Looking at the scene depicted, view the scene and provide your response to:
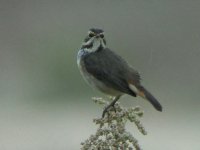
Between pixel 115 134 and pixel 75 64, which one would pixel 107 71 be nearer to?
pixel 115 134

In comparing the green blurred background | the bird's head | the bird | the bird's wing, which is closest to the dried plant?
the bird

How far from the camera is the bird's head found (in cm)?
651

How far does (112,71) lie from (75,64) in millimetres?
9582

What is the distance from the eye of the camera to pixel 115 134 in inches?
191

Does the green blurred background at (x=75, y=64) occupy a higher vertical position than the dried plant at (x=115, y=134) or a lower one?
higher

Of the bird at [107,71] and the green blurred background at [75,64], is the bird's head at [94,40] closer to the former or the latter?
the bird at [107,71]

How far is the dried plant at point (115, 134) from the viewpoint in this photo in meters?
4.77

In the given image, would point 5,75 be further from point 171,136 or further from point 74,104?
point 171,136

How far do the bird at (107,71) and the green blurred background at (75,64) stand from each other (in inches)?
241

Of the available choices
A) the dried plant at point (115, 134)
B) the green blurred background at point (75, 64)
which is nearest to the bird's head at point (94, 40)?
the dried plant at point (115, 134)

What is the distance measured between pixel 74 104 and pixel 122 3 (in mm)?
4150

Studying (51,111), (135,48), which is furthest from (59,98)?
(135,48)

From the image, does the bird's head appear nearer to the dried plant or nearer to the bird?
the bird

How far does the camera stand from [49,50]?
56.9 ft
